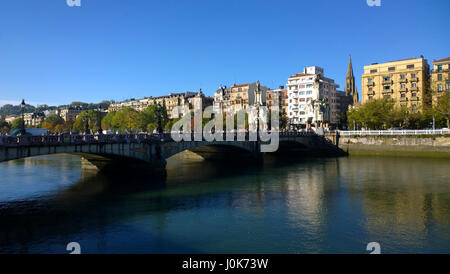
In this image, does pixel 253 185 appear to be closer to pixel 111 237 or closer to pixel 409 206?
pixel 409 206

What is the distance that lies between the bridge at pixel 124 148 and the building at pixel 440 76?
36631 mm

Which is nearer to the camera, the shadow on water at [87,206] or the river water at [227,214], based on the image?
the river water at [227,214]

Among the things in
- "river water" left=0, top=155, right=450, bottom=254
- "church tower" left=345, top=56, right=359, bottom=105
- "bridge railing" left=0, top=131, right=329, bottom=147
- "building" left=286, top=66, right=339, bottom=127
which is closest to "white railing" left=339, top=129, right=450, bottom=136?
"river water" left=0, top=155, right=450, bottom=254

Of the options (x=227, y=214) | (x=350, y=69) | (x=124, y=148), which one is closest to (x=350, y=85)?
(x=350, y=69)

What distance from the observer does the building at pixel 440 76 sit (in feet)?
250

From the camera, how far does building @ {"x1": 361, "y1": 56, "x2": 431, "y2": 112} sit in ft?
272

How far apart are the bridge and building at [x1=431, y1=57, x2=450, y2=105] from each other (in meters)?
36.6

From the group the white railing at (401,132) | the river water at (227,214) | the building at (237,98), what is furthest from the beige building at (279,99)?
the river water at (227,214)

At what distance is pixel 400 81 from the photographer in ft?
280

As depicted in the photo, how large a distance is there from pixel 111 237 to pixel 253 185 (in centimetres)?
1773

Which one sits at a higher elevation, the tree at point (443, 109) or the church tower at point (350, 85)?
the church tower at point (350, 85)

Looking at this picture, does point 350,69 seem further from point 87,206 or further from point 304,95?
point 87,206

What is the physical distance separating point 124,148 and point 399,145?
50038mm

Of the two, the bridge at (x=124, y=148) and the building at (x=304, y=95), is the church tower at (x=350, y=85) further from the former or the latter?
the bridge at (x=124, y=148)
